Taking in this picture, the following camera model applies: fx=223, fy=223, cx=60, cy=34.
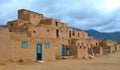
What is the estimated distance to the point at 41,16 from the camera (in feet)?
165

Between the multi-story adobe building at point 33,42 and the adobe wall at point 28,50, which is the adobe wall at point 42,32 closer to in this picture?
the multi-story adobe building at point 33,42

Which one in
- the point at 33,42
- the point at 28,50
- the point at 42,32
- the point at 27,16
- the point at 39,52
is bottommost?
the point at 39,52

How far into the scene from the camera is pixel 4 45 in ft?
79.0

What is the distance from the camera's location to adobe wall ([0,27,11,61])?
2373 centimetres

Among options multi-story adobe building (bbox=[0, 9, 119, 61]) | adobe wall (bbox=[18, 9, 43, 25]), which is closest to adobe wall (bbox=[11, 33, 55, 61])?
A: multi-story adobe building (bbox=[0, 9, 119, 61])

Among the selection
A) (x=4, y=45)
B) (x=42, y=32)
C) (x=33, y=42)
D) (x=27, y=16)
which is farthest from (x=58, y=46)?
(x=4, y=45)

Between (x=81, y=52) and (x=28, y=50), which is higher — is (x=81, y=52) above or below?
below

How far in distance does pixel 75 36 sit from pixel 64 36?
23.9 feet

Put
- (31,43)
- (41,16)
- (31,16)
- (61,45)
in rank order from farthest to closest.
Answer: (41,16), (31,16), (61,45), (31,43)

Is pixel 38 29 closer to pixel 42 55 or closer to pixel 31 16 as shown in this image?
pixel 31 16

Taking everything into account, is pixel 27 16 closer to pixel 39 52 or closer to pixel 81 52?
pixel 81 52

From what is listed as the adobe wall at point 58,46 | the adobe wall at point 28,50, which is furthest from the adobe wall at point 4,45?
the adobe wall at point 58,46

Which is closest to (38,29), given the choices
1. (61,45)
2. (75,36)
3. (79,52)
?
(61,45)

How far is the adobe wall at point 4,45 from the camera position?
23.7m
